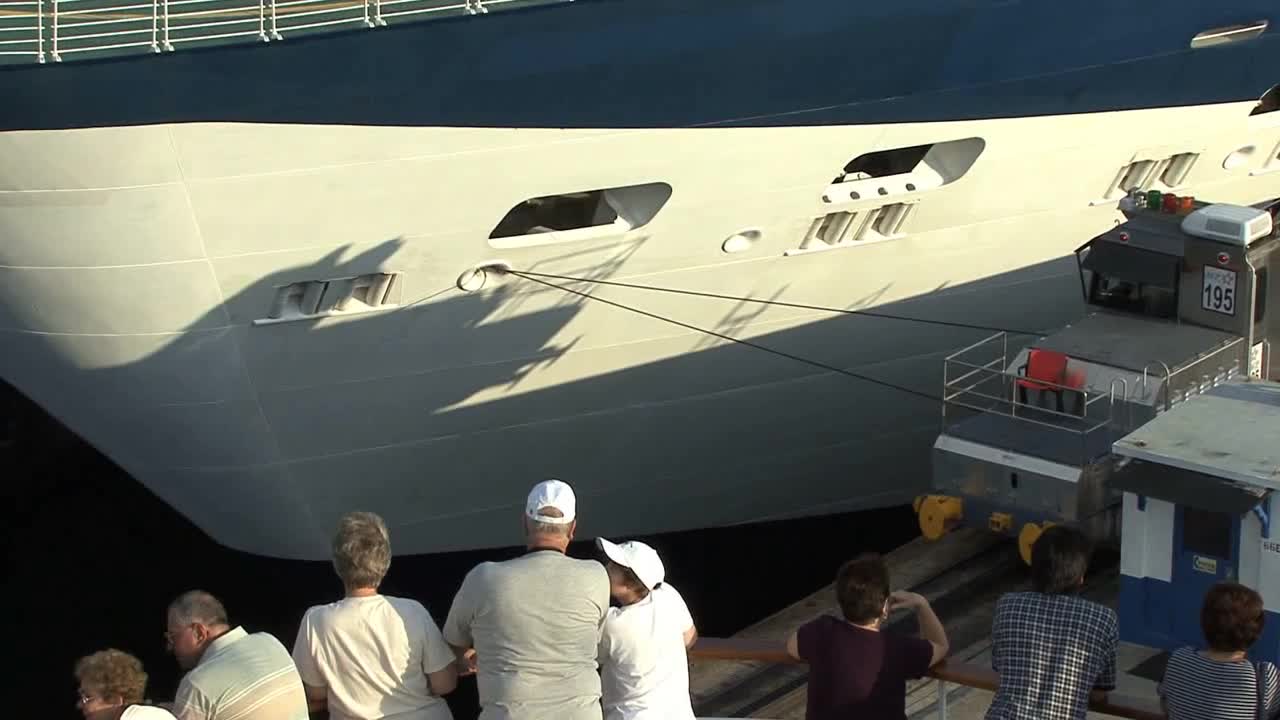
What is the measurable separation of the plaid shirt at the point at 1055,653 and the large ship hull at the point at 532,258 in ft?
17.3

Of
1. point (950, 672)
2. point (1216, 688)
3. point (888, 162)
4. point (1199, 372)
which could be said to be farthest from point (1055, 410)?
point (1216, 688)

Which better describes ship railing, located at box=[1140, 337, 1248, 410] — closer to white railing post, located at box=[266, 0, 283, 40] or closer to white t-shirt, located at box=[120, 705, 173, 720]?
white railing post, located at box=[266, 0, 283, 40]

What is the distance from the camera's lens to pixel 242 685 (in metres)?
5.36

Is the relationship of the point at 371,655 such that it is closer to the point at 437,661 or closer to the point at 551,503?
the point at 437,661

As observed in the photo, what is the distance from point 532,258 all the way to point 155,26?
2.50 metres

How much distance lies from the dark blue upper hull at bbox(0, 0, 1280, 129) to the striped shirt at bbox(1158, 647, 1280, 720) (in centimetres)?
556

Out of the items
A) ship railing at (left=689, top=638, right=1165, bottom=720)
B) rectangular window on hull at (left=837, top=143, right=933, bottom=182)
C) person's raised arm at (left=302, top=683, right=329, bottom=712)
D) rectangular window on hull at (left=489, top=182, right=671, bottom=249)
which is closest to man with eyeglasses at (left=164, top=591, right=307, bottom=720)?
person's raised arm at (left=302, top=683, right=329, bottom=712)

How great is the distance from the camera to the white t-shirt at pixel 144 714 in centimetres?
518

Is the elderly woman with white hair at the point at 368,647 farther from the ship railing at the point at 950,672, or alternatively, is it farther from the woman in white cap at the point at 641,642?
the ship railing at the point at 950,672

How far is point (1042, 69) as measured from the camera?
11.4 m

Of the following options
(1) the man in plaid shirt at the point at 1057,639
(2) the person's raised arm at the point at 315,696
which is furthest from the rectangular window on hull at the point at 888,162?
(2) the person's raised arm at the point at 315,696

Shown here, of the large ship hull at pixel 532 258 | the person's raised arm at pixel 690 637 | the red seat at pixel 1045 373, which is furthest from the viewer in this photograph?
the red seat at pixel 1045 373

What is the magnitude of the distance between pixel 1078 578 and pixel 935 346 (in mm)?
6782

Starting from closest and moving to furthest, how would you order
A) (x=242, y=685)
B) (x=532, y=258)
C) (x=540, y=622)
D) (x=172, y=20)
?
1. (x=242, y=685)
2. (x=540, y=622)
3. (x=172, y=20)
4. (x=532, y=258)
